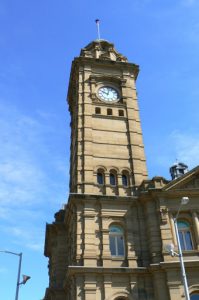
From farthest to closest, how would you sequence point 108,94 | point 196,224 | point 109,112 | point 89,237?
point 108,94 < point 109,112 < point 196,224 < point 89,237

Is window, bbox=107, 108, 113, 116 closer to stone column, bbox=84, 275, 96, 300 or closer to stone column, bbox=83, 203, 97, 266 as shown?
stone column, bbox=83, 203, 97, 266

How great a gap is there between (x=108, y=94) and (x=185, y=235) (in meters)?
18.7

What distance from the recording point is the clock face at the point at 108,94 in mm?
43156

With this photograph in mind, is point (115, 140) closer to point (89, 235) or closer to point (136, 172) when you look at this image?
point (136, 172)

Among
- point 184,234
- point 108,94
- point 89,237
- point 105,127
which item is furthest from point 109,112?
point 184,234

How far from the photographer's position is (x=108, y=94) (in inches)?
1722

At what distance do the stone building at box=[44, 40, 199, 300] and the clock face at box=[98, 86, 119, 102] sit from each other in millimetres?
119

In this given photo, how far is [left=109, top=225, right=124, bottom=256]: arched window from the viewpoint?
1260 inches

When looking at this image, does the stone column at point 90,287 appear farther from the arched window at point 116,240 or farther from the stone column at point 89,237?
the arched window at point 116,240

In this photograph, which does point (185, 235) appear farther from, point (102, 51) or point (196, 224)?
point (102, 51)

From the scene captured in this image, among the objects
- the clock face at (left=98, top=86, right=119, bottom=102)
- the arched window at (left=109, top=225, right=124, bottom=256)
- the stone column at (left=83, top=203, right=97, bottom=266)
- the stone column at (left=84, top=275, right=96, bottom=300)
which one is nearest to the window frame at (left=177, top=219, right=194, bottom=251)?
the arched window at (left=109, top=225, right=124, bottom=256)

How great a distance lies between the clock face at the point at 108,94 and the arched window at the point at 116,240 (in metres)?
15.9

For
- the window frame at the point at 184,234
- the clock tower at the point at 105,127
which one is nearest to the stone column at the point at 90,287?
the clock tower at the point at 105,127

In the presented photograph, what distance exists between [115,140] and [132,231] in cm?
1027
